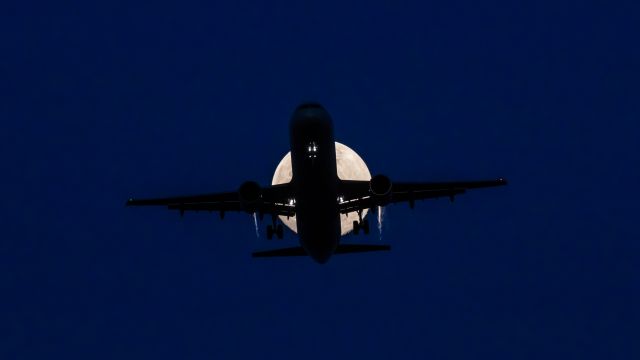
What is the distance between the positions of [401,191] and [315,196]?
9.03 metres

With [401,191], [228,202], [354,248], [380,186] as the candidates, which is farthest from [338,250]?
[228,202]

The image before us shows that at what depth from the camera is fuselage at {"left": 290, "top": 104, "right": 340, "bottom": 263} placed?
4416cm

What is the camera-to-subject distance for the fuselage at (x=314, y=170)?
4416cm

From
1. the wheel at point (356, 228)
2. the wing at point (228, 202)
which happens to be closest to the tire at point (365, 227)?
the wheel at point (356, 228)

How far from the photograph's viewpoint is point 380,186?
48.2 meters

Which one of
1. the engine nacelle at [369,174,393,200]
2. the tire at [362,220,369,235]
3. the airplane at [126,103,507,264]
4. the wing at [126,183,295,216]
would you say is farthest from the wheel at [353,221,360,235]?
the engine nacelle at [369,174,393,200]

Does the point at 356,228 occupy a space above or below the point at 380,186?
below

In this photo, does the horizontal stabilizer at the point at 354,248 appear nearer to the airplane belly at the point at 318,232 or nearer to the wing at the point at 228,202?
the airplane belly at the point at 318,232

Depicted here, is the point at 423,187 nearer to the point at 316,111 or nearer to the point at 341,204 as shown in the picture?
the point at 341,204

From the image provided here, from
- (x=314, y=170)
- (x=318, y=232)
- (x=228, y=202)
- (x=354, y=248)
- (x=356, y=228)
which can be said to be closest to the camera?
(x=314, y=170)

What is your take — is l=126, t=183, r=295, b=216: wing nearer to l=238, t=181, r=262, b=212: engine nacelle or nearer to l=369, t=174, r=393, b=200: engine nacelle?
l=238, t=181, r=262, b=212: engine nacelle

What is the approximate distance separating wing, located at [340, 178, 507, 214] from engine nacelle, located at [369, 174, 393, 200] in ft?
0.26

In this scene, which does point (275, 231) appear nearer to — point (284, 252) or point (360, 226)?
point (284, 252)

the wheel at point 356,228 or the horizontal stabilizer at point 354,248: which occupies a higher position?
the wheel at point 356,228
